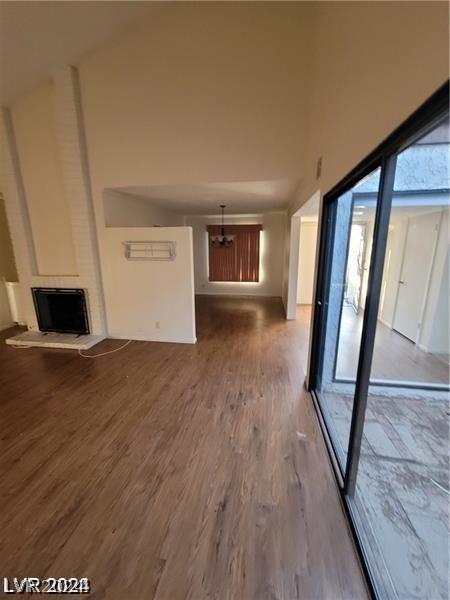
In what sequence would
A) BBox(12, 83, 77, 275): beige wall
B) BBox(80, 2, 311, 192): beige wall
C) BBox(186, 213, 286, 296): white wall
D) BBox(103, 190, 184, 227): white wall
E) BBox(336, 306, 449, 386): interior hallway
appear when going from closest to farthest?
BBox(336, 306, 449, 386): interior hallway, BBox(80, 2, 311, 192): beige wall, BBox(12, 83, 77, 275): beige wall, BBox(103, 190, 184, 227): white wall, BBox(186, 213, 286, 296): white wall

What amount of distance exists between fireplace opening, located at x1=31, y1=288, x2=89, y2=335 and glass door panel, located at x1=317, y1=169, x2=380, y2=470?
157 inches

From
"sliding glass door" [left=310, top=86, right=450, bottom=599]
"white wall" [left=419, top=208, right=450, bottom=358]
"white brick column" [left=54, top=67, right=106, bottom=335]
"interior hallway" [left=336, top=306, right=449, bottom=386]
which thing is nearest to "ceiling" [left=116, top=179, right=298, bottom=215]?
"white brick column" [left=54, top=67, right=106, bottom=335]

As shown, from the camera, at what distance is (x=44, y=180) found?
425 centimetres

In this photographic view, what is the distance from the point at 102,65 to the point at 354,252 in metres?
4.27

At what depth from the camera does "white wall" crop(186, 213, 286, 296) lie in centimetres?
778

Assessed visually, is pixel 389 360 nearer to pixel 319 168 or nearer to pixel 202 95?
pixel 319 168

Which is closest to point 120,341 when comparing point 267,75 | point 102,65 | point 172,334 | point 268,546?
point 172,334

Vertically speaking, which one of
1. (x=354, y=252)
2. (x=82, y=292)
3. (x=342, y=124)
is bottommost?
(x=82, y=292)

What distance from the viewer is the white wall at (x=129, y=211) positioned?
167 inches

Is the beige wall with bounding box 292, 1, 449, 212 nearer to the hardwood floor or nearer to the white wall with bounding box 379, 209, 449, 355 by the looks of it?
the white wall with bounding box 379, 209, 449, 355

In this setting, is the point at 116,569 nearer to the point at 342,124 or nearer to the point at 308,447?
the point at 308,447

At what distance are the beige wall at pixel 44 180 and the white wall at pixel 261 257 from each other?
168 inches

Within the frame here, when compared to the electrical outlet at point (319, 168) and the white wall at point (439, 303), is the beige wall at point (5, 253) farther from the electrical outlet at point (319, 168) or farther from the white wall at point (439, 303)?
the white wall at point (439, 303)

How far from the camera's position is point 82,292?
174 inches
